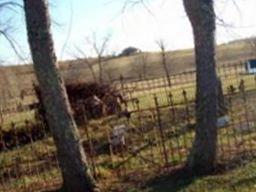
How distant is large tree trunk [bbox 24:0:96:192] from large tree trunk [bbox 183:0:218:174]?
5.79ft

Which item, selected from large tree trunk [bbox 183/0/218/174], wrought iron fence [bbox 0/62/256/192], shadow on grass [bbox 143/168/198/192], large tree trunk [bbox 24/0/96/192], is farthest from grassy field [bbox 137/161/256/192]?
large tree trunk [bbox 24/0/96/192]

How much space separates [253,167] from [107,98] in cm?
1029

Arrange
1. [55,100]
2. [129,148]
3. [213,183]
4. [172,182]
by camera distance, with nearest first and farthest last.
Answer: [213,183] → [55,100] → [172,182] → [129,148]

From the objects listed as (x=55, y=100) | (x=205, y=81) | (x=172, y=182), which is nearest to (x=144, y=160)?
(x=172, y=182)

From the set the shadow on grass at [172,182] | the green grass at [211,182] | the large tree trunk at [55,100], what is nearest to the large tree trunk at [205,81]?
the shadow on grass at [172,182]

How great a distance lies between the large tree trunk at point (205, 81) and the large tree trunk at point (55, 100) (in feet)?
5.79

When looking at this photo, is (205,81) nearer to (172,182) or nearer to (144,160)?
(172,182)

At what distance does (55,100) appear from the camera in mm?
8914

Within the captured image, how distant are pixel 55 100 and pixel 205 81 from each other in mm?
2338

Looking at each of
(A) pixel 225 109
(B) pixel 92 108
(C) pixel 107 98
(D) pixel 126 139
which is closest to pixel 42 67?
(D) pixel 126 139

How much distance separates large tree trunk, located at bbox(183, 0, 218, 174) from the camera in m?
9.23

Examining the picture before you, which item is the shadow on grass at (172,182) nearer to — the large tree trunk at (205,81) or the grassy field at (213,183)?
the grassy field at (213,183)

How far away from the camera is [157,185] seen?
9016 mm

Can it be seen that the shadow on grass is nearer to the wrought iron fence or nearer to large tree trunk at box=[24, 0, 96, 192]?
the wrought iron fence
